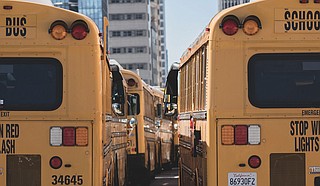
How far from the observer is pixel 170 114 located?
1306cm

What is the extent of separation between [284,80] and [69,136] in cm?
245

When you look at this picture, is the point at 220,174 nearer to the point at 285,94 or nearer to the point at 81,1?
the point at 285,94

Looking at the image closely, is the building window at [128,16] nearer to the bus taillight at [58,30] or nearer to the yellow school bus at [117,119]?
the yellow school bus at [117,119]

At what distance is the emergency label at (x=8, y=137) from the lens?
26.4 feet

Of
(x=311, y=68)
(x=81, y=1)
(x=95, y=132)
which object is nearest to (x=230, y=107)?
(x=311, y=68)

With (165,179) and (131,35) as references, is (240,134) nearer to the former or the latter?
(165,179)

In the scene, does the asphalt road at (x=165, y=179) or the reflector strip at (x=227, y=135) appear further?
the asphalt road at (x=165, y=179)

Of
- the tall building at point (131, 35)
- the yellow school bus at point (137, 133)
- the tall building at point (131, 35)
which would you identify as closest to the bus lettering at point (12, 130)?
the yellow school bus at point (137, 133)

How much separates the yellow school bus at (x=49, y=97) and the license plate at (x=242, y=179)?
1476 mm

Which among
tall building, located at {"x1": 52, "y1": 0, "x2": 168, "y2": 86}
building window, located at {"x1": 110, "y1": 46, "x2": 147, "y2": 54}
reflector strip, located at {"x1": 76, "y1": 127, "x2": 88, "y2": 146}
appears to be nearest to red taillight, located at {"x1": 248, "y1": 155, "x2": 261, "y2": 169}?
reflector strip, located at {"x1": 76, "y1": 127, "x2": 88, "y2": 146}

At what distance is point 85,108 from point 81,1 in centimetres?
12616

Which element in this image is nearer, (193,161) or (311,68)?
(311,68)

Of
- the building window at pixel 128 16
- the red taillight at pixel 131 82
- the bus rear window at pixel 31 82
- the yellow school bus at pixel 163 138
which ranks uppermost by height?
the building window at pixel 128 16

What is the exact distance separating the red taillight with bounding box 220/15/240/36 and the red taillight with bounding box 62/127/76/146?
1.99 metres
